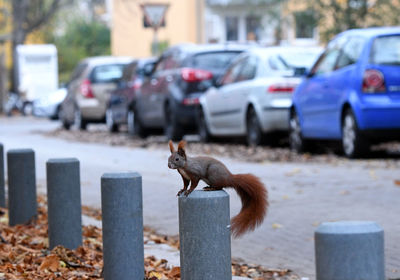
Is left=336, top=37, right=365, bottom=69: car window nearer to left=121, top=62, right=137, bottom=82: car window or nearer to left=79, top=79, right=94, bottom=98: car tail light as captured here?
left=121, top=62, right=137, bottom=82: car window

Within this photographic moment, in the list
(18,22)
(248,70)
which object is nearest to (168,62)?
(248,70)

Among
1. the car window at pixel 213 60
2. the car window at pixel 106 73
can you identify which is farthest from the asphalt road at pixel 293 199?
the car window at pixel 106 73

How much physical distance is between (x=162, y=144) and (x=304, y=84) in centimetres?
459

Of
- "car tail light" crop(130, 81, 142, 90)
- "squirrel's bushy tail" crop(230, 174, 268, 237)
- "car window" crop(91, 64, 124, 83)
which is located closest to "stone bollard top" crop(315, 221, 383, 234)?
"squirrel's bushy tail" crop(230, 174, 268, 237)

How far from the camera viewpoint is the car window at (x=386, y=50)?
1220cm

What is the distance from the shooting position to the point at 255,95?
14875 millimetres

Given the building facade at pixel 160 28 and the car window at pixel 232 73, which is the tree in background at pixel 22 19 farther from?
the car window at pixel 232 73

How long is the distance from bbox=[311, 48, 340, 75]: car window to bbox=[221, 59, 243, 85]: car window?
226 cm

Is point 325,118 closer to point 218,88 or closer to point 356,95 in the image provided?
point 356,95

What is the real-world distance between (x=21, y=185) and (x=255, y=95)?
25.1ft

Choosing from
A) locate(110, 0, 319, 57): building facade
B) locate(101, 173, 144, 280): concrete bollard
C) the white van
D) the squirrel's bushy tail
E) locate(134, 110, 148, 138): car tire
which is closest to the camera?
the squirrel's bushy tail

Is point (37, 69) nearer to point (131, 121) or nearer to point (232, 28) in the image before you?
point (232, 28)

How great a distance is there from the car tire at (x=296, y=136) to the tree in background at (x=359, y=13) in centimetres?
865

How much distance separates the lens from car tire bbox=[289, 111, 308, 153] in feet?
47.2
